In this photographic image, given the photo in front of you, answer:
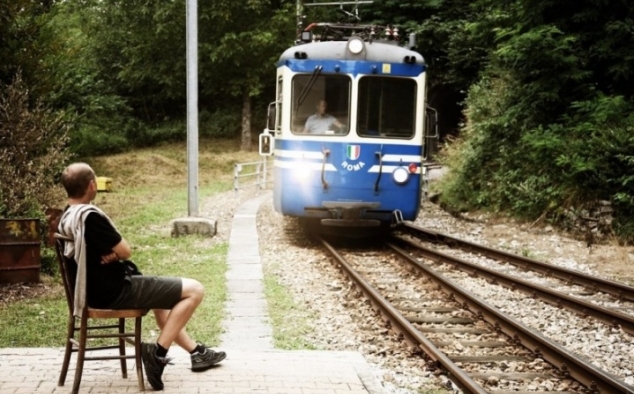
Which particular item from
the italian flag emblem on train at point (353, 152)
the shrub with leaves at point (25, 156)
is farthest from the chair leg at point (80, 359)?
the italian flag emblem on train at point (353, 152)

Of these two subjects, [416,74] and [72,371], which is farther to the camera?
[416,74]

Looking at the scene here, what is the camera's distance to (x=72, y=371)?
5.41m

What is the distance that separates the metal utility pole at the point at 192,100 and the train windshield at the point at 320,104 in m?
2.29

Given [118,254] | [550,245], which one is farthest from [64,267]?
[550,245]

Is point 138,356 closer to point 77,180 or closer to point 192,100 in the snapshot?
point 77,180

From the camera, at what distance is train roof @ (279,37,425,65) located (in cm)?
1245

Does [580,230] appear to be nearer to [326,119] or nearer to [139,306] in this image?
[326,119]

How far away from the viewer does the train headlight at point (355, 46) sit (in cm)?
1251

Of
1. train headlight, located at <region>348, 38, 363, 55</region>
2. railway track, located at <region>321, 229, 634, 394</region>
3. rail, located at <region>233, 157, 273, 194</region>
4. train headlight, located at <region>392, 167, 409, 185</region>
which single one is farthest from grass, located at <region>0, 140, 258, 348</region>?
train headlight, located at <region>348, 38, 363, 55</region>

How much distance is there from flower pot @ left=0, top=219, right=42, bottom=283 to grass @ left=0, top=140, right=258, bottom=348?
375mm

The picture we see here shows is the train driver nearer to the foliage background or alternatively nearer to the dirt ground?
the dirt ground

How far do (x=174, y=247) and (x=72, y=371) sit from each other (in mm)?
6911

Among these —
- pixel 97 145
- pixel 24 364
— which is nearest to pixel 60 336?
pixel 24 364

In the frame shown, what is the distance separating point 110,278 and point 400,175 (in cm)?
818
